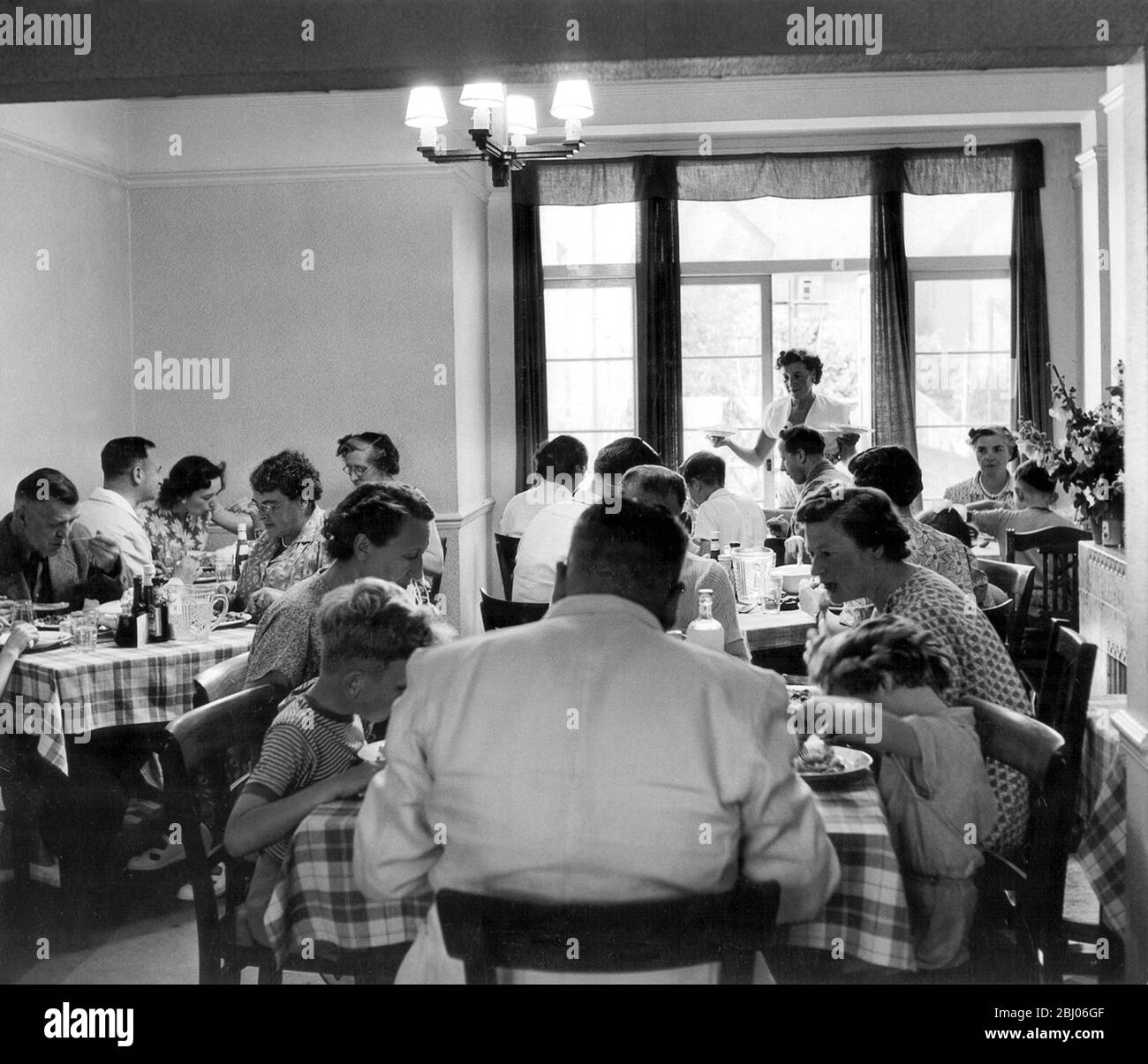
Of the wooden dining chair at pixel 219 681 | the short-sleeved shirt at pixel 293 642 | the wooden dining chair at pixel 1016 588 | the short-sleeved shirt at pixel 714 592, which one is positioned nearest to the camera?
the wooden dining chair at pixel 219 681

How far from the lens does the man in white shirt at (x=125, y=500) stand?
531cm

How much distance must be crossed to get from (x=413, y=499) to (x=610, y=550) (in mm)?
1473

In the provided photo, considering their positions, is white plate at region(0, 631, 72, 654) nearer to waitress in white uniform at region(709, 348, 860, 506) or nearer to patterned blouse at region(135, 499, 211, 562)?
patterned blouse at region(135, 499, 211, 562)

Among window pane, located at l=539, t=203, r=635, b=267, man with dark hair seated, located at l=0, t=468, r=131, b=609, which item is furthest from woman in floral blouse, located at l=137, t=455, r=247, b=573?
window pane, located at l=539, t=203, r=635, b=267

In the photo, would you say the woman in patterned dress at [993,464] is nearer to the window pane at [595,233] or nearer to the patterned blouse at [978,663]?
the window pane at [595,233]

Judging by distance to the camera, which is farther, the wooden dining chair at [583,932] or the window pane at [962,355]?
the window pane at [962,355]

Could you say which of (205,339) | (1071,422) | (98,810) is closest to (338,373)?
(205,339)

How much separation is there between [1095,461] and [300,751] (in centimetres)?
278

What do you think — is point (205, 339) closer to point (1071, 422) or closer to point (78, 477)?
point (78, 477)

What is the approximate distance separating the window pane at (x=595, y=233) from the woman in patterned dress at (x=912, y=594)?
5.46 m

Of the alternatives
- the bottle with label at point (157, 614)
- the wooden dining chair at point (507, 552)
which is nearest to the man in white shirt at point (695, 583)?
the bottle with label at point (157, 614)

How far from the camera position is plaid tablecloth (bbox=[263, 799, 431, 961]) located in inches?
91.7

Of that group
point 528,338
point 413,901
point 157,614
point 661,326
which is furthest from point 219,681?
point 661,326
